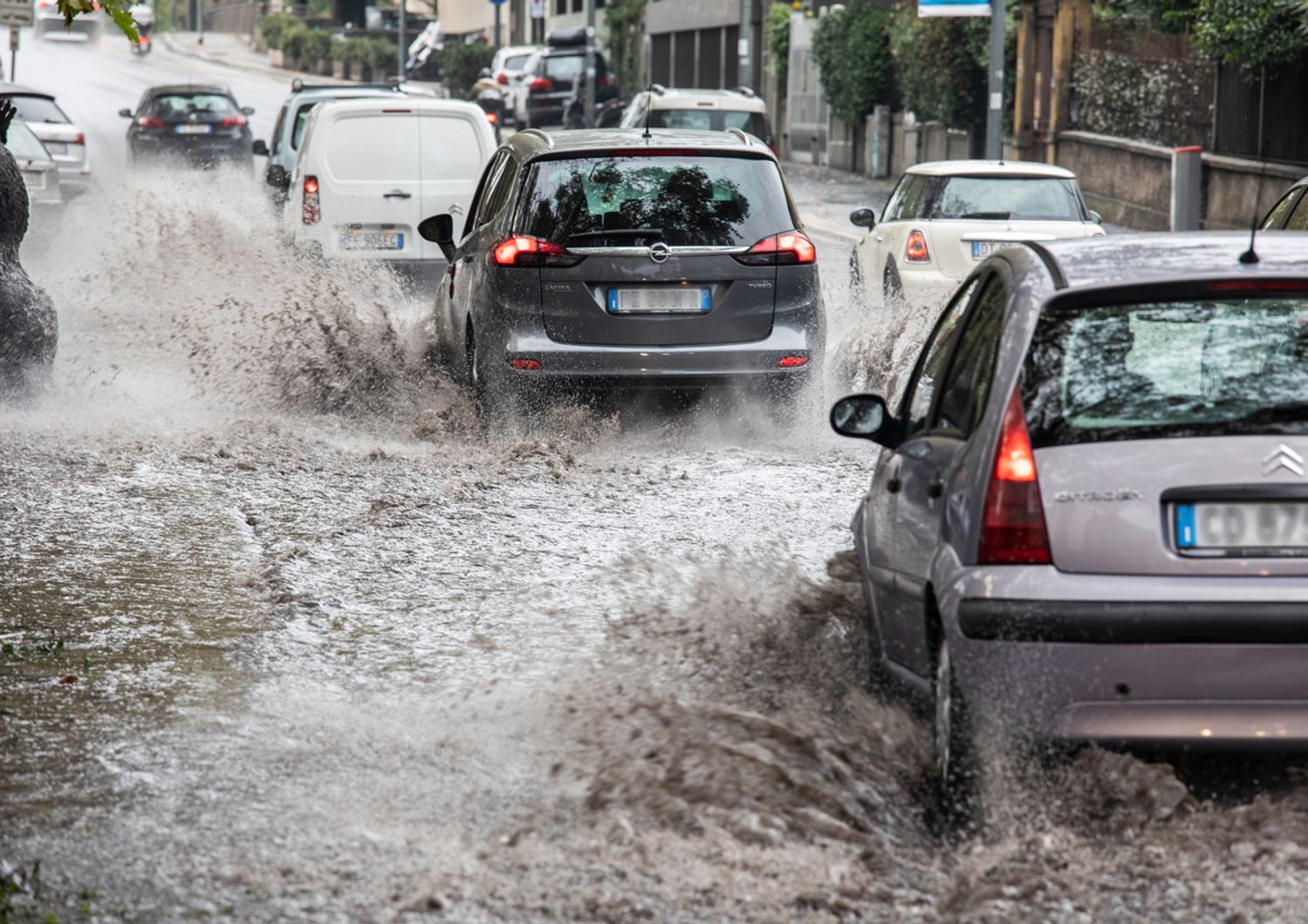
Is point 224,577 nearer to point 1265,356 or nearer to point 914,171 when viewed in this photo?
point 1265,356

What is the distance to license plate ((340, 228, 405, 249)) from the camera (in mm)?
17828

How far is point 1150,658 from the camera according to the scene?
15.6ft

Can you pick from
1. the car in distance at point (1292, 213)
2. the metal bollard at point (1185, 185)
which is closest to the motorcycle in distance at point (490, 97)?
the metal bollard at point (1185, 185)

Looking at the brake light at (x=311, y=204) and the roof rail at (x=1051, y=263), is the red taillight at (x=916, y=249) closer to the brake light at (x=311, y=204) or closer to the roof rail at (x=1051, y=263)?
the brake light at (x=311, y=204)

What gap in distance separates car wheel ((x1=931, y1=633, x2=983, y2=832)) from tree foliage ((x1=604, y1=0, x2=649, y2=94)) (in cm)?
6315

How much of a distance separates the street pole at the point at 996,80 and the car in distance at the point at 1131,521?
21.9m

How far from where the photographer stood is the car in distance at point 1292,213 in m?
11.6

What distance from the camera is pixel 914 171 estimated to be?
701 inches

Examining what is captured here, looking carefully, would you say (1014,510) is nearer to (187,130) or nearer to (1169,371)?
(1169,371)

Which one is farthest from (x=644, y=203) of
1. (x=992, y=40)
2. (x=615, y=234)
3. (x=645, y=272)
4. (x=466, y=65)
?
(x=466, y=65)

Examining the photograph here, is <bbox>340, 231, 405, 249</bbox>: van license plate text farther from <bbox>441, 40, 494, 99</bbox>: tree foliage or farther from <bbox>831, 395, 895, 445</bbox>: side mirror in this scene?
<bbox>441, 40, 494, 99</bbox>: tree foliage

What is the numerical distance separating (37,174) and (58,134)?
361 cm

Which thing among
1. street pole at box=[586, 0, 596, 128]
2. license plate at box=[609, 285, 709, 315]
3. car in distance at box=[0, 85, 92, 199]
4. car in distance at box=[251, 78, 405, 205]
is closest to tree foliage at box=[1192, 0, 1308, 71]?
car in distance at box=[251, 78, 405, 205]

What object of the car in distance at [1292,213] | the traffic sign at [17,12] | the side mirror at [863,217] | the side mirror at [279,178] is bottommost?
the side mirror at [863,217]
